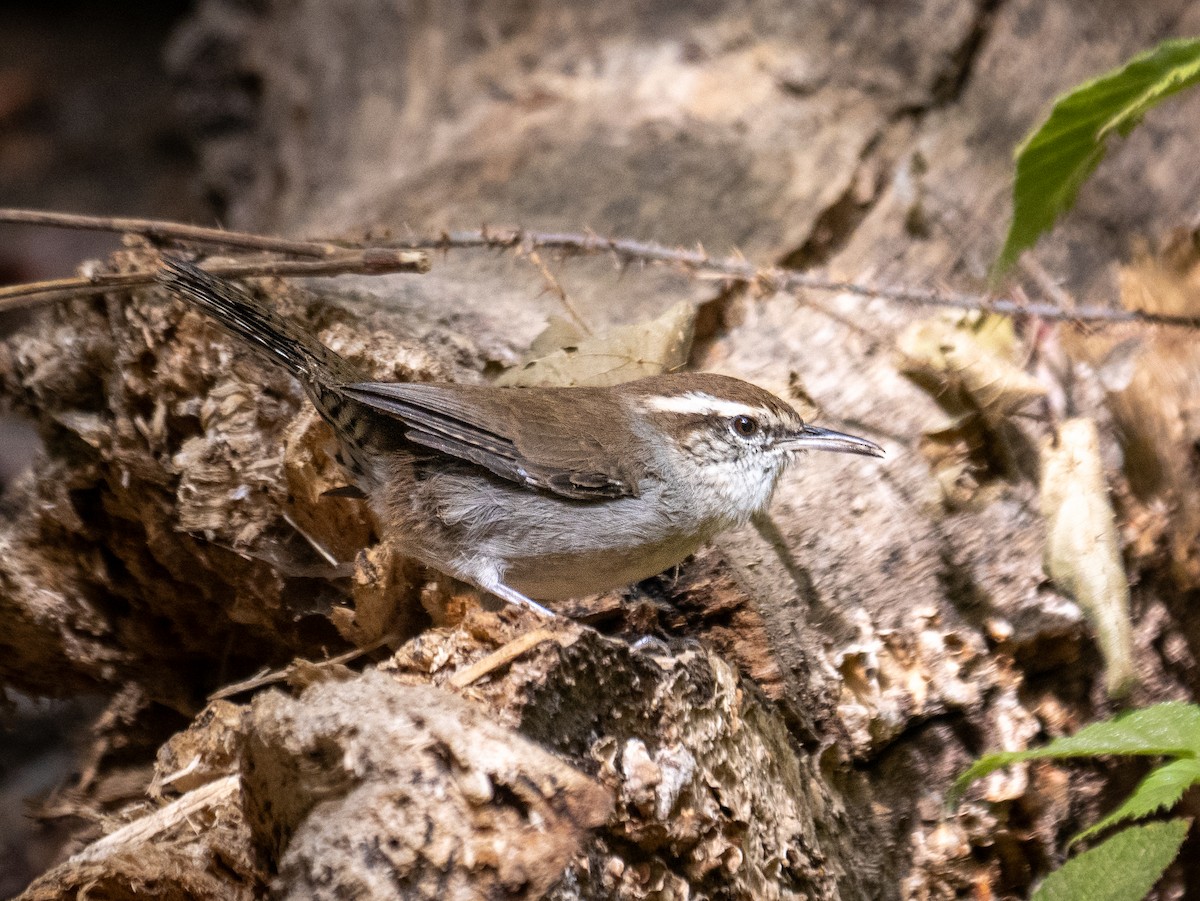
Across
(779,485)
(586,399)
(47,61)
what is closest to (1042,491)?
(779,485)

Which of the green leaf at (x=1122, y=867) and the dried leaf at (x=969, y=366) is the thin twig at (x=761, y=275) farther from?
the green leaf at (x=1122, y=867)

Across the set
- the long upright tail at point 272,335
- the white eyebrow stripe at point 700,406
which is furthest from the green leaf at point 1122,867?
the long upright tail at point 272,335

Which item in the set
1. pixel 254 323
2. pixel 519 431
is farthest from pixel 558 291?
pixel 254 323

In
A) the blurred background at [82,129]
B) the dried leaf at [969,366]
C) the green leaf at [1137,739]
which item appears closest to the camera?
the green leaf at [1137,739]

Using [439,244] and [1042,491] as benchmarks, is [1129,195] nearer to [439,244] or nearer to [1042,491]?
[1042,491]

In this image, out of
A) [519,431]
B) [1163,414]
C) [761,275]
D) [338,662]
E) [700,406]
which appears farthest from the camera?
[761,275]

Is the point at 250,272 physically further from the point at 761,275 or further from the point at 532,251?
the point at 761,275
